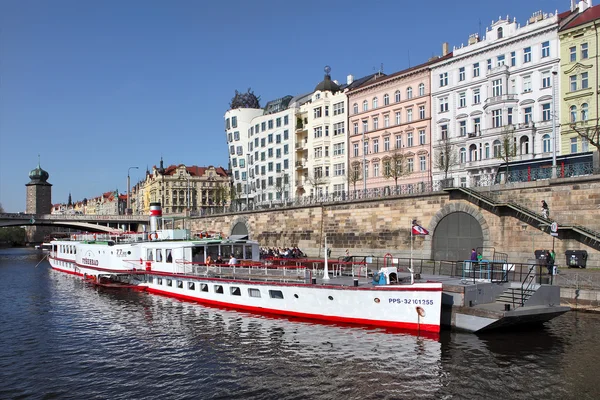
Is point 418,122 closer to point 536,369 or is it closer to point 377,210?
point 377,210

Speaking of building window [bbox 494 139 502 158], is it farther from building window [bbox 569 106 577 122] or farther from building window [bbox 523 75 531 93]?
building window [bbox 569 106 577 122]

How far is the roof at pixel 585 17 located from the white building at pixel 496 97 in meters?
1.16

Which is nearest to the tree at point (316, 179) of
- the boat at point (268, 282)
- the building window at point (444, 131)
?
the building window at point (444, 131)

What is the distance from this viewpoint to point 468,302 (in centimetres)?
2184

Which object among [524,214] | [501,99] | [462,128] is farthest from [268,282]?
[462,128]

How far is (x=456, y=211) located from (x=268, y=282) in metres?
19.3

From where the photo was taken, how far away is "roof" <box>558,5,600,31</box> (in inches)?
1732

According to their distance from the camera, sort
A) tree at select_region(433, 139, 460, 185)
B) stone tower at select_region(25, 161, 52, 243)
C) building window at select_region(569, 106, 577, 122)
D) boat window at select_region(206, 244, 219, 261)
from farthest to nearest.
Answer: stone tower at select_region(25, 161, 52, 243) < tree at select_region(433, 139, 460, 185) < building window at select_region(569, 106, 577, 122) < boat window at select_region(206, 244, 219, 261)

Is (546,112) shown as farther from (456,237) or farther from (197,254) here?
(197,254)

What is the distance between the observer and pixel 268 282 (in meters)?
26.5

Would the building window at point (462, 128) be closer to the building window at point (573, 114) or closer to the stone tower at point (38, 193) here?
the building window at point (573, 114)

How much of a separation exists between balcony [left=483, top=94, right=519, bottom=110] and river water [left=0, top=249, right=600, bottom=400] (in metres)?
28.8

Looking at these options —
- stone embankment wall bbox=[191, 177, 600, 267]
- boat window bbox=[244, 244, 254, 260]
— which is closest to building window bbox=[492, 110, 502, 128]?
stone embankment wall bbox=[191, 177, 600, 267]

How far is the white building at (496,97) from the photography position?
4669 centimetres
